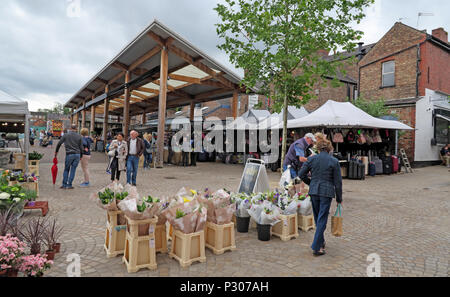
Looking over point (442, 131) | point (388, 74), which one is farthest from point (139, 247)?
point (442, 131)

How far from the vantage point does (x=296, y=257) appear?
Result: 11.9 ft

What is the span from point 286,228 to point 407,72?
17.9m

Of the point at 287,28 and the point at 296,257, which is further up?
the point at 287,28

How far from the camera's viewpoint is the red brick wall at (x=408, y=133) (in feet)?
54.6

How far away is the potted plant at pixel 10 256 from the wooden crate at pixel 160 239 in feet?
4.61

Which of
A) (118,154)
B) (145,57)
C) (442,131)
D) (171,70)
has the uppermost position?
→ (145,57)

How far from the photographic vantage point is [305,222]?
4805 millimetres

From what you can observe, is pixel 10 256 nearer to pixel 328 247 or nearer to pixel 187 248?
pixel 187 248

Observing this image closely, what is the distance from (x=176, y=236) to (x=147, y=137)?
9.90 m

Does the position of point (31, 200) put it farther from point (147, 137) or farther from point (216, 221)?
point (147, 137)

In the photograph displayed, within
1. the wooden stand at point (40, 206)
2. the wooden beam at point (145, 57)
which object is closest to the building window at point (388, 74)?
the wooden beam at point (145, 57)

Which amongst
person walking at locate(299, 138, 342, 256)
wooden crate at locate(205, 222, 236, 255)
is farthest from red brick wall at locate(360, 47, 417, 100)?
wooden crate at locate(205, 222, 236, 255)

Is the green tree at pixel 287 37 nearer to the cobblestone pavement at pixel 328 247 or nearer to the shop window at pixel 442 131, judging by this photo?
the cobblestone pavement at pixel 328 247
